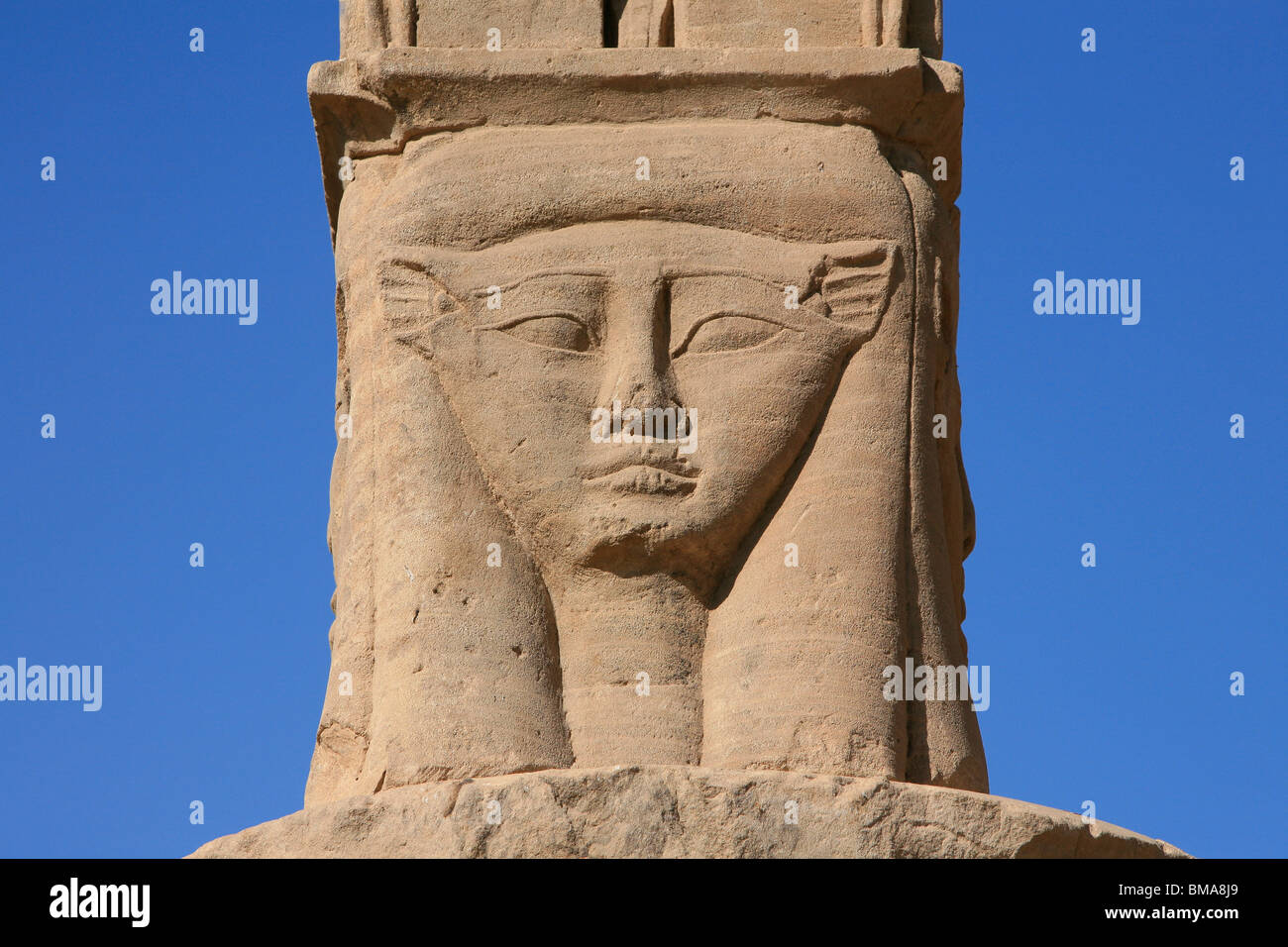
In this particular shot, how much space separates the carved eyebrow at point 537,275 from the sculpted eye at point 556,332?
126 mm

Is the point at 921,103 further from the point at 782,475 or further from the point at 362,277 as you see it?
the point at 362,277

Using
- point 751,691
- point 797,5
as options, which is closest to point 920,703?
point 751,691

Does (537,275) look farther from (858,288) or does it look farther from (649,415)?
(858,288)

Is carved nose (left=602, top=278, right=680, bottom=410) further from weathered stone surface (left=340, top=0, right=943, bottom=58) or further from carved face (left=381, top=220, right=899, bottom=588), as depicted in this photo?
weathered stone surface (left=340, top=0, right=943, bottom=58)

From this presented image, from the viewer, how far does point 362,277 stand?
28.1 ft

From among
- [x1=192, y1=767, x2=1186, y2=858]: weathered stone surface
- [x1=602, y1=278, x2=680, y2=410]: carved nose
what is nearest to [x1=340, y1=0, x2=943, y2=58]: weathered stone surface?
[x1=602, y1=278, x2=680, y2=410]: carved nose

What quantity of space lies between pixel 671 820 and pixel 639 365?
5.16ft

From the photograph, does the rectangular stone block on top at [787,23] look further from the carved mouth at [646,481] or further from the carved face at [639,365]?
the carved mouth at [646,481]

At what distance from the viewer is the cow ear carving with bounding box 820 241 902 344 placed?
8352 millimetres

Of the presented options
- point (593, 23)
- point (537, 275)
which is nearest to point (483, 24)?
point (593, 23)

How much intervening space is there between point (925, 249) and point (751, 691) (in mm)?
1697

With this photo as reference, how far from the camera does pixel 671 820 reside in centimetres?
731

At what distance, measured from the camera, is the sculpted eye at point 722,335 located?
823 cm

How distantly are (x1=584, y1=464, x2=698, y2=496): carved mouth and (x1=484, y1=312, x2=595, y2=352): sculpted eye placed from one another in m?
0.46
